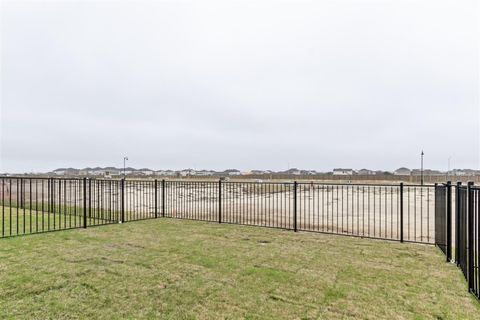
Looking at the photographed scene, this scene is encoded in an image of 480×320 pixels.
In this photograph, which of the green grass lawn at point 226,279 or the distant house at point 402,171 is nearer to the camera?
the green grass lawn at point 226,279

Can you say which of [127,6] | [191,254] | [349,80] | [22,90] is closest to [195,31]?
[127,6]

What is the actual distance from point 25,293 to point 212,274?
2.32 m

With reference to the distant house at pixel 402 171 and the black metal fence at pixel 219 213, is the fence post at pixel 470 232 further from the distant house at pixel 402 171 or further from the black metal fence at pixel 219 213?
the distant house at pixel 402 171

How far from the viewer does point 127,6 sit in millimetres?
10328

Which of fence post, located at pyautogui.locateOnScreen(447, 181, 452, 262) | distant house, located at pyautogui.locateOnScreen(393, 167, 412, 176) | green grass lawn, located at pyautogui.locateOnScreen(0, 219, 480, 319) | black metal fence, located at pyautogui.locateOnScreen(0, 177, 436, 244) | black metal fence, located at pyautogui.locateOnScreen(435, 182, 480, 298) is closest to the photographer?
green grass lawn, located at pyautogui.locateOnScreen(0, 219, 480, 319)

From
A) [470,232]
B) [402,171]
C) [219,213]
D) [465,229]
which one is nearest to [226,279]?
[470,232]

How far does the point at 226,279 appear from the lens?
393cm

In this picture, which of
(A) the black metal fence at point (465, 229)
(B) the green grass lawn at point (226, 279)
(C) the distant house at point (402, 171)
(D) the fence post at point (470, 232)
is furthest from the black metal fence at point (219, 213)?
(C) the distant house at point (402, 171)

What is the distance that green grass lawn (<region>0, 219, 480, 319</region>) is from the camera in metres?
3.01

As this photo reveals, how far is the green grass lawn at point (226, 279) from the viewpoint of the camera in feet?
9.88

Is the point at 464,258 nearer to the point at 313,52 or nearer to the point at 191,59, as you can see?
the point at 313,52

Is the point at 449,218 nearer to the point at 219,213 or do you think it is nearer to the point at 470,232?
the point at 470,232

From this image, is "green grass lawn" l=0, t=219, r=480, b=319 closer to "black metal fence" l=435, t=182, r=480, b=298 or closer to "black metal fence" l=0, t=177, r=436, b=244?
"black metal fence" l=435, t=182, r=480, b=298

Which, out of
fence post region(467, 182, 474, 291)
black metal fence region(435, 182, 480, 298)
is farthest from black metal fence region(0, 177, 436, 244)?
fence post region(467, 182, 474, 291)
